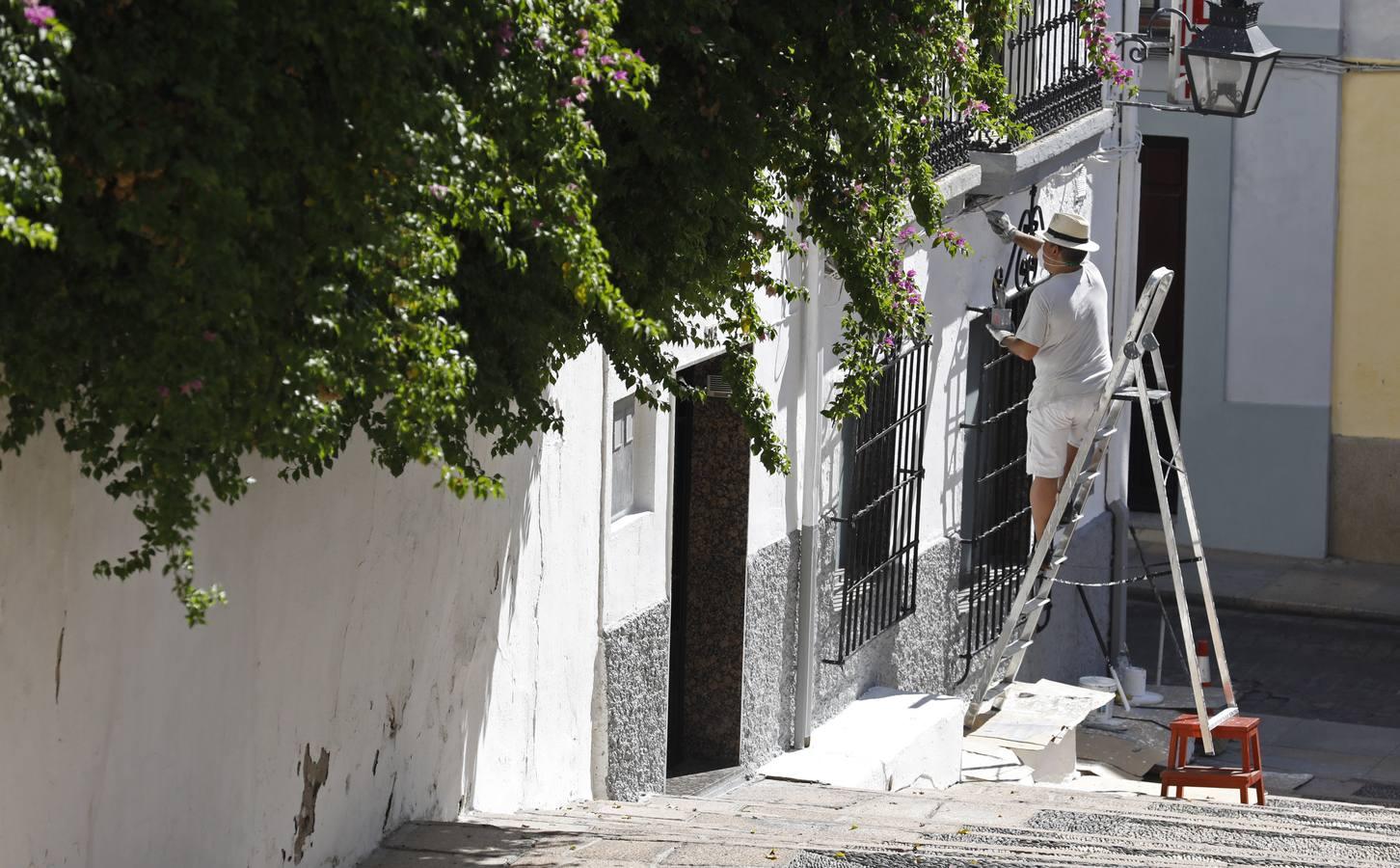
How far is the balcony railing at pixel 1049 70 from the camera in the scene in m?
11.6

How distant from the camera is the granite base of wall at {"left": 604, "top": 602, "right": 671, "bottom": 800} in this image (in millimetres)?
7898

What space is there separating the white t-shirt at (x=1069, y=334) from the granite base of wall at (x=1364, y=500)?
7735 millimetres

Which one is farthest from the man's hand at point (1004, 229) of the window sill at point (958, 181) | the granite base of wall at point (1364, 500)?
the granite base of wall at point (1364, 500)

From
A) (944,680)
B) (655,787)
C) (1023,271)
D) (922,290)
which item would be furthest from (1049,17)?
(655,787)

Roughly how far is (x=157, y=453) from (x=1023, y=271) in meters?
8.65

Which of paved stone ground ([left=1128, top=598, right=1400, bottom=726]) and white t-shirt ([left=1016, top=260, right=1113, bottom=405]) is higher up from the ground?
white t-shirt ([left=1016, top=260, right=1113, bottom=405])

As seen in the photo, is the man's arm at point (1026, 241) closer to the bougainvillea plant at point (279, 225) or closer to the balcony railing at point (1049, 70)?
the balcony railing at point (1049, 70)

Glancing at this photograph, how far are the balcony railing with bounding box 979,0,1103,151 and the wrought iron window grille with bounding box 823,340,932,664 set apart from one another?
68.7 inches

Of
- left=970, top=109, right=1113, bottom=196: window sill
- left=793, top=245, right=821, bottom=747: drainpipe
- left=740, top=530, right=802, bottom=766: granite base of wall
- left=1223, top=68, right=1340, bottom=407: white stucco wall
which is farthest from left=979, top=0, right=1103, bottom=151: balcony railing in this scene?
left=1223, top=68, right=1340, bottom=407: white stucco wall

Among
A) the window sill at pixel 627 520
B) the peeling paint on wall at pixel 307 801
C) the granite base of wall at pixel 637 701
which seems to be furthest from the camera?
the window sill at pixel 627 520

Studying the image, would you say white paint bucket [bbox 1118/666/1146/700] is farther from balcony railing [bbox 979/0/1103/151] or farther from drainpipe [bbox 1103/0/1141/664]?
balcony railing [bbox 979/0/1103/151]

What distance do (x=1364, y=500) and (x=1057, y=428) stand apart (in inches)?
312

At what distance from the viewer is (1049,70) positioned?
12.1 metres

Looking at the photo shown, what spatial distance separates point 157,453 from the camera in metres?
4.00
